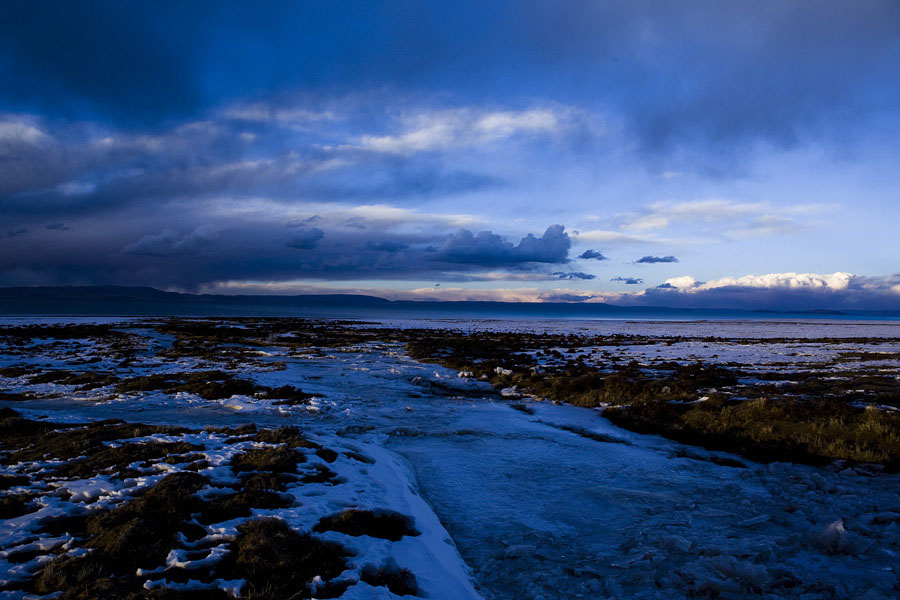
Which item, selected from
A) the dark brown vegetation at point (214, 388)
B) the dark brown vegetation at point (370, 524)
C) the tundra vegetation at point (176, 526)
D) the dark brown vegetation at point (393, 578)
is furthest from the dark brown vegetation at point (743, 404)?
the tundra vegetation at point (176, 526)

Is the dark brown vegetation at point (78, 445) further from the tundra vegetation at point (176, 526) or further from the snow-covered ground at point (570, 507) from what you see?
the snow-covered ground at point (570, 507)

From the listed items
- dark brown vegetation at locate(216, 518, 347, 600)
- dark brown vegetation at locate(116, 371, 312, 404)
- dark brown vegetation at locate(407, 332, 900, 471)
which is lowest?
dark brown vegetation at locate(116, 371, 312, 404)

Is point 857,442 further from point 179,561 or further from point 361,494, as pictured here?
point 179,561

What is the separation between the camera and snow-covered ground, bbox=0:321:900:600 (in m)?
6.61

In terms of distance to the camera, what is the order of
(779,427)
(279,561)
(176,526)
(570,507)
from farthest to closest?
(779,427) < (570,507) < (176,526) < (279,561)

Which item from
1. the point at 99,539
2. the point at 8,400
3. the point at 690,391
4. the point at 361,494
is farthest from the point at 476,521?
the point at 8,400

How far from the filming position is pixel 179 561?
19.4 feet

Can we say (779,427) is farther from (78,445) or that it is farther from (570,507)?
(78,445)

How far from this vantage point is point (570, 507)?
9336 millimetres

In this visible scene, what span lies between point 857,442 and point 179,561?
16.0 meters

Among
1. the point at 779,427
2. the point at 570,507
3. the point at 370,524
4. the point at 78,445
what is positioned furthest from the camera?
the point at 779,427

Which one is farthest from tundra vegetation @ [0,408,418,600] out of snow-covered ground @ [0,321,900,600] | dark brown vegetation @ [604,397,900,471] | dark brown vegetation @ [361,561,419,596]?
dark brown vegetation @ [604,397,900,471]

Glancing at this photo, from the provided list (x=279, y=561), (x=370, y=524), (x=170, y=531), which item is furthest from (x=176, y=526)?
(x=370, y=524)

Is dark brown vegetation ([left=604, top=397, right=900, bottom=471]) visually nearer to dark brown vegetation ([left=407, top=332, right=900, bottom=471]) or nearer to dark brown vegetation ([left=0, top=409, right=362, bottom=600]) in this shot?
dark brown vegetation ([left=407, top=332, right=900, bottom=471])
